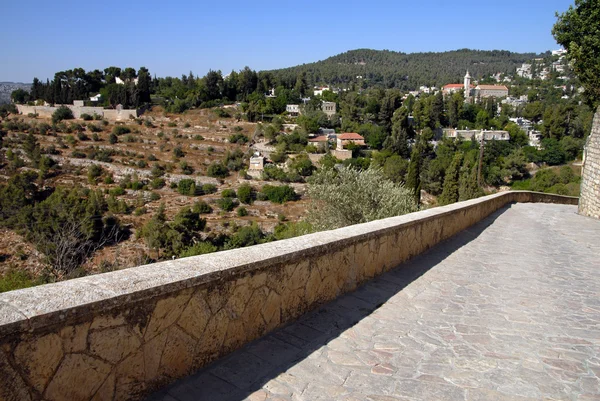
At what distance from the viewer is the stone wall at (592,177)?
11.7 metres

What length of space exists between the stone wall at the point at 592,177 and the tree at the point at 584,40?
1.09 metres

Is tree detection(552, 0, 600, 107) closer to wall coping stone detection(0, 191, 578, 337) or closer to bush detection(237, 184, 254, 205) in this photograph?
wall coping stone detection(0, 191, 578, 337)

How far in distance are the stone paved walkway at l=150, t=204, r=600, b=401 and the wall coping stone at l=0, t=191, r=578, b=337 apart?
1.60ft

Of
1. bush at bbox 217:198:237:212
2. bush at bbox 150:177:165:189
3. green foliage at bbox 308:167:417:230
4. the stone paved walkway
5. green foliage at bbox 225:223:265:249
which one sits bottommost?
green foliage at bbox 225:223:265:249

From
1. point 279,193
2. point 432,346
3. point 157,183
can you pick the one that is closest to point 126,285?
point 432,346

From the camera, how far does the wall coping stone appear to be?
153 centimetres

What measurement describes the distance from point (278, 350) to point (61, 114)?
77.2 meters

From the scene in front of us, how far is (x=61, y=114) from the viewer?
225 feet

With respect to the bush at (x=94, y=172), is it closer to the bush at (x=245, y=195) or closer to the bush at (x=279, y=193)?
the bush at (x=245, y=195)

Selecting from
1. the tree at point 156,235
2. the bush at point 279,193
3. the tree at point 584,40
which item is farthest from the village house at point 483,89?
the tree at point 584,40

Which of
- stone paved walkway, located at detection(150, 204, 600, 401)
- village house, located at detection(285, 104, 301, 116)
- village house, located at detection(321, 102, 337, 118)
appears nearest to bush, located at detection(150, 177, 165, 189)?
village house, located at detection(285, 104, 301, 116)

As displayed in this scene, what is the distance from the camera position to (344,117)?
8281 centimetres

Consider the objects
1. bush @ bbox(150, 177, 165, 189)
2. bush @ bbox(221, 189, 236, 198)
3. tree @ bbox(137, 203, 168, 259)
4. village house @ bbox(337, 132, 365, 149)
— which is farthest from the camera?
village house @ bbox(337, 132, 365, 149)

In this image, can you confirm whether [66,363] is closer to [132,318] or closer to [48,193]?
[132,318]
